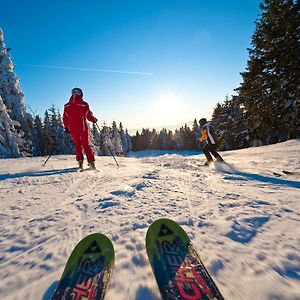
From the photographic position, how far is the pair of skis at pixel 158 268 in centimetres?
141

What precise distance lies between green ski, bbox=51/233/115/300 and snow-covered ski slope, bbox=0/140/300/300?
69mm

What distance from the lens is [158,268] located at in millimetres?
1633

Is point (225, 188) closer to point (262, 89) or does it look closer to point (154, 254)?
point (154, 254)

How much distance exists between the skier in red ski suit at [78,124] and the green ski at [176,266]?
17.4 ft

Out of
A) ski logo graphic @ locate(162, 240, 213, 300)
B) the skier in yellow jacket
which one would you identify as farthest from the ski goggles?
ski logo graphic @ locate(162, 240, 213, 300)

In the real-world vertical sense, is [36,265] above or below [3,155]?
below

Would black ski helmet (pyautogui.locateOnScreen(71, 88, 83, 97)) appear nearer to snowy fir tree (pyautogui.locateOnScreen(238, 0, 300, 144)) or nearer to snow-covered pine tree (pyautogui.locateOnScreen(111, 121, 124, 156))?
snowy fir tree (pyautogui.locateOnScreen(238, 0, 300, 144))

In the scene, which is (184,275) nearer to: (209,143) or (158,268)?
(158,268)

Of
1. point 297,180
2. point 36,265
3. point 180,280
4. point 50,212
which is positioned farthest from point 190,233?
point 297,180

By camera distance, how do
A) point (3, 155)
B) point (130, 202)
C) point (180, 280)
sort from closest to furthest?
1. point (180, 280)
2. point (130, 202)
3. point (3, 155)

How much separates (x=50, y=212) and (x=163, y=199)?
5.33 feet

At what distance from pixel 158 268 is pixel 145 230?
1.99ft

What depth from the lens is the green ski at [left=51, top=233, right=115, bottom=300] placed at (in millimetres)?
1434

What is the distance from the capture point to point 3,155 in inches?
654
